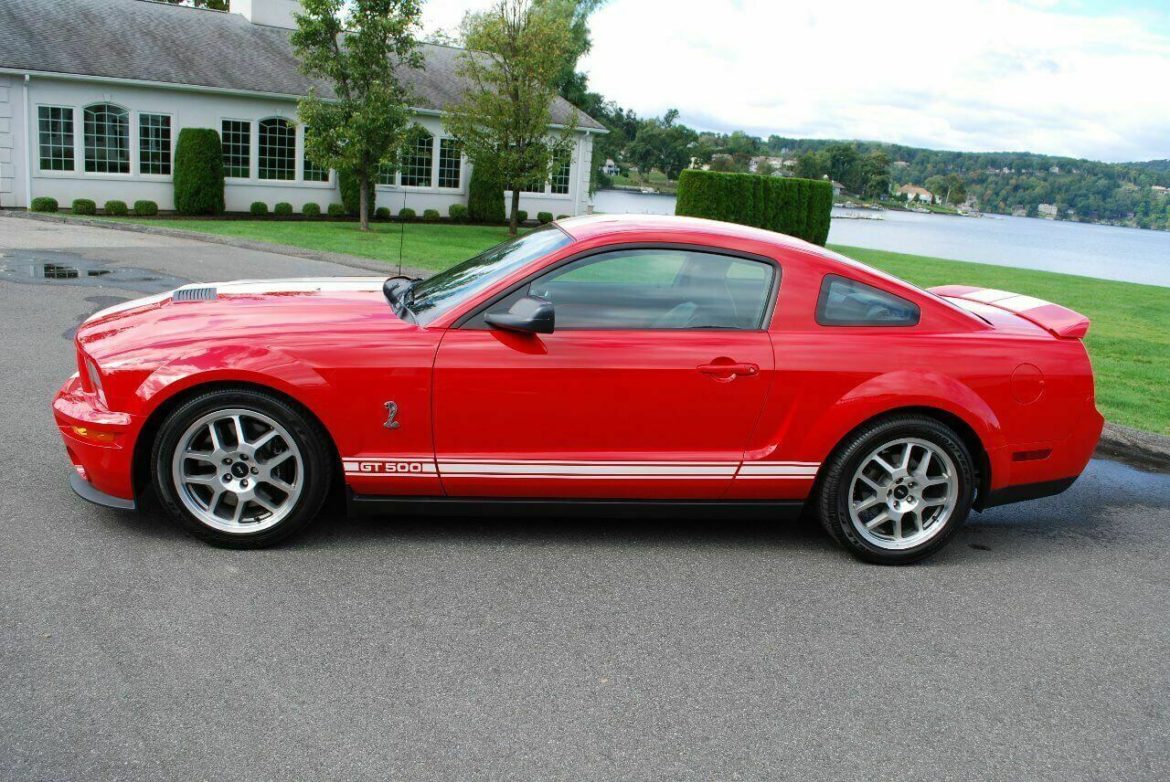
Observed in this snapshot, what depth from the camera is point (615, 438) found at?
444 centimetres

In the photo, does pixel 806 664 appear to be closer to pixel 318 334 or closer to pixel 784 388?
pixel 784 388

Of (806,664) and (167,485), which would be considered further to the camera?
(167,485)

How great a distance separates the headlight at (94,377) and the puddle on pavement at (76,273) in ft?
24.7

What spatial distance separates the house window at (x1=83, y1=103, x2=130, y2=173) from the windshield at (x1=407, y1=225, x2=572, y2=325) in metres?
23.4

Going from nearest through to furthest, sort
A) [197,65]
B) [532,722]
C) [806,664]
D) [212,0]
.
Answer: [532,722] < [806,664] < [197,65] < [212,0]

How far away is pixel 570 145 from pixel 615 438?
25.0 m

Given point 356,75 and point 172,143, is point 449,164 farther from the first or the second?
point 172,143

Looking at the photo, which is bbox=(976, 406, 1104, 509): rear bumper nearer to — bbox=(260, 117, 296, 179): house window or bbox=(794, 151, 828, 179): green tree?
bbox=(260, 117, 296, 179): house window

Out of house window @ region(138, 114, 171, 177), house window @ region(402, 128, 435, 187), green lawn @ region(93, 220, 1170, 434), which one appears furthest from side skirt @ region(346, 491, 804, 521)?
house window @ region(402, 128, 435, 187)

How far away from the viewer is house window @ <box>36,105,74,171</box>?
942 inches

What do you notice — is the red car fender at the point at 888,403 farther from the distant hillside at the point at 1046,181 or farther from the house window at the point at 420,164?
the distant hillside at the point at 1046,181

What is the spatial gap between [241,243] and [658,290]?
14692mm

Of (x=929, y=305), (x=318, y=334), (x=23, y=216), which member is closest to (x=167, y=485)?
(x=318, y=334)

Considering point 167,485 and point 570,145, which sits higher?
point 570,145
